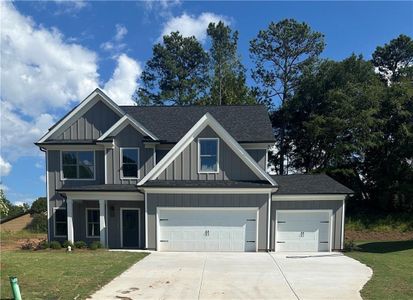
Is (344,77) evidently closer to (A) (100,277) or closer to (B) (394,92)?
(B) (394,92)

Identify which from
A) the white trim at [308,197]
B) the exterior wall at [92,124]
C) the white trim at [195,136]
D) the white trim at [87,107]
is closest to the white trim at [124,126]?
the white trim at [87,107]

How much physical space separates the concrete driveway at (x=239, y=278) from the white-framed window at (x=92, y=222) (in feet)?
18.4

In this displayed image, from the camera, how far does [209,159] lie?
709 inches

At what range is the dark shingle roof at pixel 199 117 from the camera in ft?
66.3

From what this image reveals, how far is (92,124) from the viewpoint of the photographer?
2011cm

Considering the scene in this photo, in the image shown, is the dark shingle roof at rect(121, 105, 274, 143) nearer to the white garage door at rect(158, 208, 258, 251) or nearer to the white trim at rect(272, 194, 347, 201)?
the white trim at rect(272, 194, 347, 201)

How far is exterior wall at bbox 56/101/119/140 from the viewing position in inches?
788

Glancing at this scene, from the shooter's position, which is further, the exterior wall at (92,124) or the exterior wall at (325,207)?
the exterior wall at (92,124)

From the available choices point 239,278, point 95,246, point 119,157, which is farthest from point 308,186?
point 95,246

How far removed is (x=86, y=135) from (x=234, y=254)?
1025cm

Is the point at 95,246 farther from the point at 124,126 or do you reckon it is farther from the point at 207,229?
the point at 124,126

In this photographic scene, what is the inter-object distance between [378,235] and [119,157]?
66.1 ft

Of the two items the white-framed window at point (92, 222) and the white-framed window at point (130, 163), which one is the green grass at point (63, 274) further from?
the white-framed window at point (130, 163)

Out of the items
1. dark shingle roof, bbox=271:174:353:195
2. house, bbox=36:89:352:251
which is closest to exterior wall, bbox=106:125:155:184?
house, bbox=36:89:352:251
